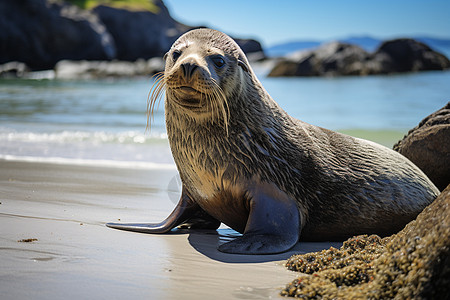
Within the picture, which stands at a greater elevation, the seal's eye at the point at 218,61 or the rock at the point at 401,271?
the seal's eye at the point at 218,61

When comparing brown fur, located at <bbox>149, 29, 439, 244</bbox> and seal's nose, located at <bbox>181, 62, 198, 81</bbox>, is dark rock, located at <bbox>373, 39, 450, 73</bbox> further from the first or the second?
seal's nose, located at <bbox>181, 62, 198, 81</bbox>

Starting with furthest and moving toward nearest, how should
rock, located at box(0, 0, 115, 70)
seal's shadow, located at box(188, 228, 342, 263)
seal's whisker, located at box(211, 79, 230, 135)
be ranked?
rock, located at box(0, 0, 115, 70), seal's whisker, located at box(211, 79, 230, 135), seal's shadow, located at box(188, 228, 342, 263)

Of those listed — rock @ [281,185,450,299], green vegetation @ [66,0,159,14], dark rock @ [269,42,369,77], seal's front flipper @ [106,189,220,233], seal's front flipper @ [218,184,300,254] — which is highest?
rock @ [281,185,450,299]

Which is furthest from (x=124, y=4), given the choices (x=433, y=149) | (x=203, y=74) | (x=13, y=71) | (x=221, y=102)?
(x=203, y=74)

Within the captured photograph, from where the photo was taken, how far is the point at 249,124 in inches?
179

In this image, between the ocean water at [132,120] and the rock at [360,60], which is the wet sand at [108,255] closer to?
the ocean water at [132,120]

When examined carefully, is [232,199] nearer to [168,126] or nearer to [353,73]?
[168,126]

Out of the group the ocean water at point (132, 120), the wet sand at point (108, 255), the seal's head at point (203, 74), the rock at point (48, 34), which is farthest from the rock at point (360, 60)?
the seal's head at point (203, 74)

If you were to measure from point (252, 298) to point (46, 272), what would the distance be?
1.11m

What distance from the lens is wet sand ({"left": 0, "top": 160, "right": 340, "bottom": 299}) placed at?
2994mm

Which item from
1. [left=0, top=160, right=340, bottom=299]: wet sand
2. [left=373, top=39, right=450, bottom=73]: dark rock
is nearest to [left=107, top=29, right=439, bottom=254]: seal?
[left=0, top=160, right=340, bottom=299]: wet sand

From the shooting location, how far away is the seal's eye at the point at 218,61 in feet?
14.3

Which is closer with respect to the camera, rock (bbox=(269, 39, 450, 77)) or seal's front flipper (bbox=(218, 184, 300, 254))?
seal's front flipper (bbox=(218, 184, 300, 254))

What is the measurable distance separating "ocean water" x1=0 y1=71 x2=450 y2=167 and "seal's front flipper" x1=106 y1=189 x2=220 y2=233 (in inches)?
136
